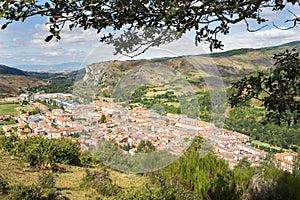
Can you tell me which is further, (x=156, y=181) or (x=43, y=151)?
(x=43, y=151)

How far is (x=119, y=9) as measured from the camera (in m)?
1.73

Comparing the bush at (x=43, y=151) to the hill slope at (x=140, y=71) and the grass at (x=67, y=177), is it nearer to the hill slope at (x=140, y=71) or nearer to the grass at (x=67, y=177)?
the grass at (x=67, y=177)

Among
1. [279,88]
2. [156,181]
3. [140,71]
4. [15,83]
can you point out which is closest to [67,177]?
[156,181]

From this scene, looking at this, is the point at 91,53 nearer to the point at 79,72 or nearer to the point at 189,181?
the point at 79,72

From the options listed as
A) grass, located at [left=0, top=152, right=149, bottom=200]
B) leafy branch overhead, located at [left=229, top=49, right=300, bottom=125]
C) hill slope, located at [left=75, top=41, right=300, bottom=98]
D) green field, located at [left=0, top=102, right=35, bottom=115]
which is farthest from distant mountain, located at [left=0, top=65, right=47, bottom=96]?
leafy branch overhead, located at [left=229, top=49, right=300, bottom=125]

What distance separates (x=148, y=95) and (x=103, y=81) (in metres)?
1.52

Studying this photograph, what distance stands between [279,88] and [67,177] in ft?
14.6

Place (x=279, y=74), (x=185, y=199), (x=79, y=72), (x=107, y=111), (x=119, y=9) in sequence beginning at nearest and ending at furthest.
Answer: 1. (x=119, y=9)
2. (x=279, y=74)
3. (x=185, y=199)
4. (x=79, y=72)
5. (x=107, y=111)

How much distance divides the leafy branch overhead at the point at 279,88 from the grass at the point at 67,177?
2935 mm

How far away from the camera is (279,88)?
88.2 inches

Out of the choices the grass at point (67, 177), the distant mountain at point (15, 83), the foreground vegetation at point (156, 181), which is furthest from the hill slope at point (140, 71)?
the distant mountain at point (15, 83)

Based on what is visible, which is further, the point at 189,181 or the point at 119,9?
the point at 189,181

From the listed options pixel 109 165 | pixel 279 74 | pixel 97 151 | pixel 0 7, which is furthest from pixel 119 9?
pixel 109 165

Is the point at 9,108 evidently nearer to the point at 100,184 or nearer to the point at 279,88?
the point at 100,184
